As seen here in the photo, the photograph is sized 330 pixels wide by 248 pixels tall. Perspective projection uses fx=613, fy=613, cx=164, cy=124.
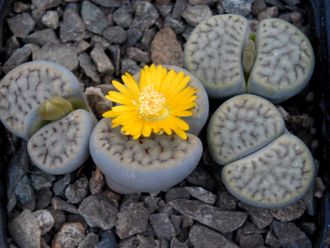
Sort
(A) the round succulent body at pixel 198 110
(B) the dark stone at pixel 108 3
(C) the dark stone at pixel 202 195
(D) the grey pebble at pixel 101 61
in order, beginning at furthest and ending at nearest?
1. (B) the dark stone at pixel 108 3
2. (D) the grey pebble at pixel 101 61
3. (C) the dark stone at pixel 202 195
4. (A) the round succulent body at pixel 198 110

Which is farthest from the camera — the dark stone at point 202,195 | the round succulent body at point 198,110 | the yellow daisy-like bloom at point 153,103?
the dark stone at point 202,195

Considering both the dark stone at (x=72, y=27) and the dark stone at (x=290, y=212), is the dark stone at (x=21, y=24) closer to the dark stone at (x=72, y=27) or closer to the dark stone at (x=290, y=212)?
the dark stone at (x=72, y=27)

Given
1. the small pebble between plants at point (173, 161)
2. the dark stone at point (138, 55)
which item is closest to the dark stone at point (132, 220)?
the small pebble between plants at point (173, 161)

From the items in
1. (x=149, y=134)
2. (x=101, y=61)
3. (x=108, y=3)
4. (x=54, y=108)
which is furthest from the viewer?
(x=108, y=3)

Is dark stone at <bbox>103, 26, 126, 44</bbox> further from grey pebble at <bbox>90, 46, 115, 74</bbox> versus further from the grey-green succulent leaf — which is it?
the grey-green succulent leaf

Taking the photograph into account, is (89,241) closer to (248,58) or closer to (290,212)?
(290,212)

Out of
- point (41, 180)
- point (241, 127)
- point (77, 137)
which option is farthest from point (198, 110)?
point (41, 180)
